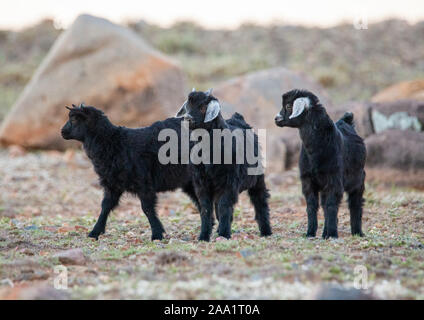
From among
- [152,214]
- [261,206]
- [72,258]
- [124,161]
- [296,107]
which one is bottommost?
[72,258]

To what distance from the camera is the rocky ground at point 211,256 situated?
571 cm

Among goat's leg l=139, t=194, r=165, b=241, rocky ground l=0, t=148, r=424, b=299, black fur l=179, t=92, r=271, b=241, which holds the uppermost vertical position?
black fur l=179, t=92, r=271, b=241

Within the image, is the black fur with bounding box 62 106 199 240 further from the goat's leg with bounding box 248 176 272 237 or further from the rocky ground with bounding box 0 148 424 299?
the goat's leg with bounding box 248 176 272 237

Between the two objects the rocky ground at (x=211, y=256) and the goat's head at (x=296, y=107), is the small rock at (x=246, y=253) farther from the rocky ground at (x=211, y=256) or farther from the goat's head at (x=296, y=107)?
the goat's head at (x=296, y=107)

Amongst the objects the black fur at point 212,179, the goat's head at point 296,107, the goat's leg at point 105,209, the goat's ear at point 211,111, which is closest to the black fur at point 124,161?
the goat's leg at point 105,209

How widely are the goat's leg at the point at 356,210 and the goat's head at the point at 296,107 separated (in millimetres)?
1413

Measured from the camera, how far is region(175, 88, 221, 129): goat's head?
8055mm

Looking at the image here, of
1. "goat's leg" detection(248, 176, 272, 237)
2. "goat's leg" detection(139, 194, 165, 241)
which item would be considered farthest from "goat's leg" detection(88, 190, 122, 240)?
"goat's leg" detection(248, 176, 272, 237)

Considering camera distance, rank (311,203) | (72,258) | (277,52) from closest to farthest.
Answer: (72,258) < (311,203) < (277,52)

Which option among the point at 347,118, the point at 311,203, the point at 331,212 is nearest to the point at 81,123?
the point at 311,203

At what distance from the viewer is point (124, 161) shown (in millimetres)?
8906

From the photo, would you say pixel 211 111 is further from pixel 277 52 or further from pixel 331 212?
pixel 277 52

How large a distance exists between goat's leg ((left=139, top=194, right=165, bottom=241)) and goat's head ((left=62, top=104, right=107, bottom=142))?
4.09 feet

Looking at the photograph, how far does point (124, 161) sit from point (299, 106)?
2548mm
